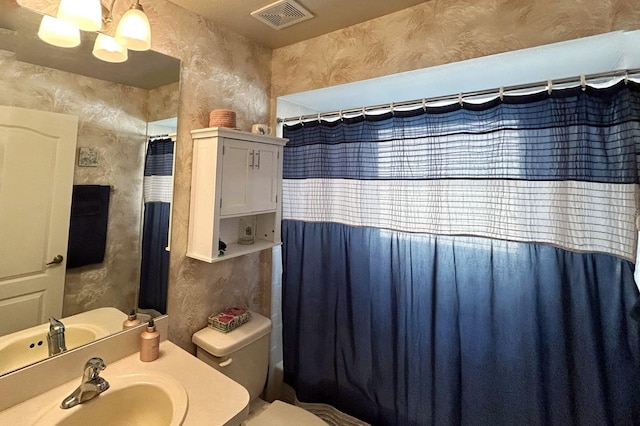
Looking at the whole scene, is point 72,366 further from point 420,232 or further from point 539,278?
point 539,278

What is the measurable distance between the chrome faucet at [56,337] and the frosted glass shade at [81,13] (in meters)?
1.00

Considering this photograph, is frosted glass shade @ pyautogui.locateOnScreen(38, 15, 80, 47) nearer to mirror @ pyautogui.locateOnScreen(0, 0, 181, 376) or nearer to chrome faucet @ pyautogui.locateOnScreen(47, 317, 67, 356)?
mirror @ pyautogui.locateOnScreen(0, 0, 181, 376)

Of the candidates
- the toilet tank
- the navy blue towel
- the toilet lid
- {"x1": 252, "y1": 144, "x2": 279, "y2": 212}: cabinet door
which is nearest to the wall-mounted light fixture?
the navy blue towel

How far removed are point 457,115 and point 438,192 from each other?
36 cm

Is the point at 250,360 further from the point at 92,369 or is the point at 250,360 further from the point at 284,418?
the point at 92,369

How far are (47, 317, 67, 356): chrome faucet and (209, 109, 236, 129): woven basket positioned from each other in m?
1.01

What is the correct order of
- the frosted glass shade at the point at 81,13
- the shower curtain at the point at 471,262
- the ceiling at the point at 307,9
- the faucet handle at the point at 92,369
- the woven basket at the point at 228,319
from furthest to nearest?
the woven basket at the point at 228,319, the ceiling at the point at 307,9, the shower curtain at the point at 471,262, the faucet handle at the point at 92,369, the frosted glass shade at the point at 81,13

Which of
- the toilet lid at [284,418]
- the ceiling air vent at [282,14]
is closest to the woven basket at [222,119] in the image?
the ceiling air vent at [282,14]

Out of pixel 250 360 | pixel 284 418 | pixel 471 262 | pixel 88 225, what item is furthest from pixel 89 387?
pixel 471 262

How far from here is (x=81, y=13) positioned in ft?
2.83

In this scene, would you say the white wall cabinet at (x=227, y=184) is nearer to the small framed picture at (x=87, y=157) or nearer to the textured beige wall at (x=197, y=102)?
the textured beige wall at (x=197, y=102)

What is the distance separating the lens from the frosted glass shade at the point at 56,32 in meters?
1.01

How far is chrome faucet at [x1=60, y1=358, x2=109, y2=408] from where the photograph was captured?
0.93m

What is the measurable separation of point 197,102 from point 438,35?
1181 millimetres
